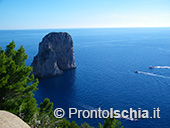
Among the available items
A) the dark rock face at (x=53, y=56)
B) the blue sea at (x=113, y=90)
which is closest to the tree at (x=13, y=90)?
the blue sea at (x=113, y=90)

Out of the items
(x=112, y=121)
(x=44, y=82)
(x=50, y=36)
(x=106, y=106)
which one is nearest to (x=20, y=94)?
(x=112, y=121)

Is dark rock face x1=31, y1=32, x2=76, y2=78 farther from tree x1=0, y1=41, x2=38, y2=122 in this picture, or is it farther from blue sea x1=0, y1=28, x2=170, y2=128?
tree x1=0, y1=41, x2=38, y2=122

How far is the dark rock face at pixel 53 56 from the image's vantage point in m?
79.2

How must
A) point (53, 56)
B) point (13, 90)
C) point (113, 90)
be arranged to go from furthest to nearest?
point (53, 56) → point (113, 90) → point (13, 90)

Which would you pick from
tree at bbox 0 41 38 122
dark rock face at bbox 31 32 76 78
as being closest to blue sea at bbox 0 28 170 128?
dark rock face at bbox 31 32 76 78

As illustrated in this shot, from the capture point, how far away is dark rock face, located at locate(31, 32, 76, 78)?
79.2 meters

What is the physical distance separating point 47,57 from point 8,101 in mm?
65151

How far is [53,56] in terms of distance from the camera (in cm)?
8156

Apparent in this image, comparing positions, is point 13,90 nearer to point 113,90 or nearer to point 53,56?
point 113,90

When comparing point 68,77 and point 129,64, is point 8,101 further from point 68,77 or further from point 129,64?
point 129,64

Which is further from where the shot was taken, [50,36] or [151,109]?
[50,36]

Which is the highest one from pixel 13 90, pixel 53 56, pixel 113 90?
pixel 13 90

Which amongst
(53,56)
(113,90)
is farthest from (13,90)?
(53,56)

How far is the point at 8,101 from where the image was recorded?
16234 mm
